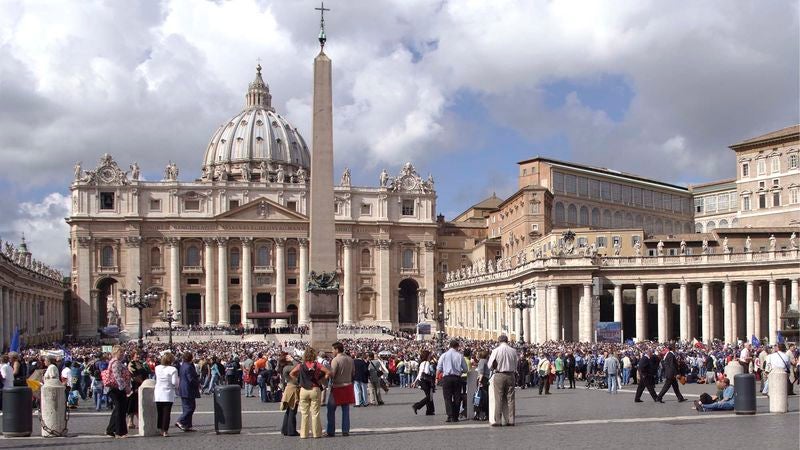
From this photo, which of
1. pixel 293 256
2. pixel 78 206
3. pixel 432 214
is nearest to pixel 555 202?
pixel 432 214

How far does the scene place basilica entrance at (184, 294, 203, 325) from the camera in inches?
4141

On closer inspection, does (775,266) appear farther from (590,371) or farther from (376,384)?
(376,384)

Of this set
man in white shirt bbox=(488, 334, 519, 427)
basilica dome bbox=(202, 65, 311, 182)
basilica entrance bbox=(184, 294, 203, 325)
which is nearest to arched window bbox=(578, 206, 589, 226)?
basilica entrance bbox=(184, 294, 203, 325)

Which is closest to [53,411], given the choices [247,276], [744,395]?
[744,395]

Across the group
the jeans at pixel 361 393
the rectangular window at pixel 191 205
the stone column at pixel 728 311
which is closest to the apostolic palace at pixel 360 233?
the rectangular window at pixel 191 205

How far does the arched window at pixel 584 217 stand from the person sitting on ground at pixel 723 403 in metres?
76.6

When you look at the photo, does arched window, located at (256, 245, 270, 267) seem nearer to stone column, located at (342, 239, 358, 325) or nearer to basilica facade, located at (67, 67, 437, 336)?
basilica facade, located at (67, 67, 437, 336)

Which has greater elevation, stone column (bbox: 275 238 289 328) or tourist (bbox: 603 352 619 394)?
stone column (bbox: 275 238 289 328)

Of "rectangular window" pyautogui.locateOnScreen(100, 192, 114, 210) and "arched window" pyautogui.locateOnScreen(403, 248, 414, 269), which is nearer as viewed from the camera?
"rectangular window" pyautogui.locateOnScreen(100, 192, 114, 210)

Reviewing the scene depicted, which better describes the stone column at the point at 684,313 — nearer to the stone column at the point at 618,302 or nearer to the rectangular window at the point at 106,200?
the stone column at the point at 618,302

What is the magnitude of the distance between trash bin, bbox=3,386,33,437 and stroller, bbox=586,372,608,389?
1651 centimetres

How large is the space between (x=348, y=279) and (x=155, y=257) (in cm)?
1913

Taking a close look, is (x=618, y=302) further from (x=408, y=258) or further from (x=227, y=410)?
(x=408, y=258)

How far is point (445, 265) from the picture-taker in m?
115
